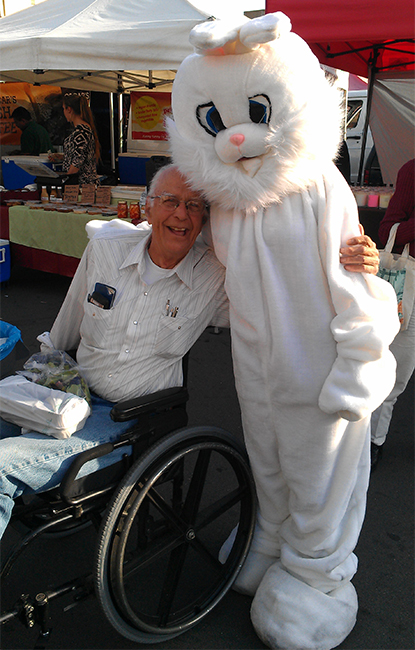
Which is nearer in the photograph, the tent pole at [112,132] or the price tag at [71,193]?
the price tag at [71,193]

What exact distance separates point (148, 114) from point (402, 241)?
7.18 meters

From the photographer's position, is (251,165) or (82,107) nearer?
(251,165)

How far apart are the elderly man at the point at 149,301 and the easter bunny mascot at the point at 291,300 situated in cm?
20

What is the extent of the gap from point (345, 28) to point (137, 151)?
246 inches

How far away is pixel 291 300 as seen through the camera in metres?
1.61

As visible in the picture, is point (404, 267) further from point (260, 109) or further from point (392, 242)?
point (260, 109)

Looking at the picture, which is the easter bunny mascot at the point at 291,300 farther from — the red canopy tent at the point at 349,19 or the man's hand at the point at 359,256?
the red canopy tent at the point at 349,19

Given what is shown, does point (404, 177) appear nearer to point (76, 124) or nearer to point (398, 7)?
point (398, 7)

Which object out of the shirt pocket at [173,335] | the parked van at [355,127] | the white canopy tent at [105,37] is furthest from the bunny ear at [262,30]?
the parked van at [355,127]

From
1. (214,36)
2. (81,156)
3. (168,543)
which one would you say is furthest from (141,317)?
(81,156)

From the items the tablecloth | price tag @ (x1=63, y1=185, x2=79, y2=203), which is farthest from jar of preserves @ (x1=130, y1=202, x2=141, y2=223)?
price tag @ (x1=63, y1=185, x2=79, y2=203)

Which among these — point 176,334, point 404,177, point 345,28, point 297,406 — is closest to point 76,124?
point 345,28

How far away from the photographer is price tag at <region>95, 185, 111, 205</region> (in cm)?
581

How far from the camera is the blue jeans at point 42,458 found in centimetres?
152
